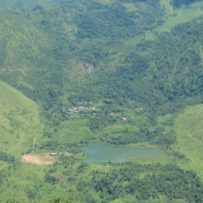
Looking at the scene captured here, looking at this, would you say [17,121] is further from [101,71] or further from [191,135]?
[101,71]

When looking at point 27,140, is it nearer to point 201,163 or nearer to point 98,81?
point 201,163

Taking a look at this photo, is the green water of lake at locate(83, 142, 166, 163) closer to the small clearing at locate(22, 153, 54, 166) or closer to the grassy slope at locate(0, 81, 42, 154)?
the small clearing at locate(22, 153, 54, 166)

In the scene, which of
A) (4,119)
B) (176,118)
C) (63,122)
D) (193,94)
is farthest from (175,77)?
(4,119)

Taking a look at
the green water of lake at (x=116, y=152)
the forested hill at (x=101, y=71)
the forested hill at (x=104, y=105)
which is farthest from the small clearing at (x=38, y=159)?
the forested hill at (x=101, y=71)

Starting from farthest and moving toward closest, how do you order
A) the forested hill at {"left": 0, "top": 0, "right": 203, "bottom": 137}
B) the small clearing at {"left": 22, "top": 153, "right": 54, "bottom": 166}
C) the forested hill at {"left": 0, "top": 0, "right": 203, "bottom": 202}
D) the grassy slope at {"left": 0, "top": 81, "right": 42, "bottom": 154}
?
the forested hill at {"left": 0, "top": 0, "right": 203, "bottom": 137}, the grassy slope at {"left": 0, "top": 81, "right": 42, "bottom": 154}, the small clearing at {"left": 22, "top": 153, "right": 54, "bottom": 166}, the forested hill at {"left": 0, "top": 0, "right": 203, "bottom": 202}

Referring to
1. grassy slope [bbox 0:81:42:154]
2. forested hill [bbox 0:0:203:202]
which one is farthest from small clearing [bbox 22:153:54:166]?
grassy slope [bbox 0:81:42:154]
